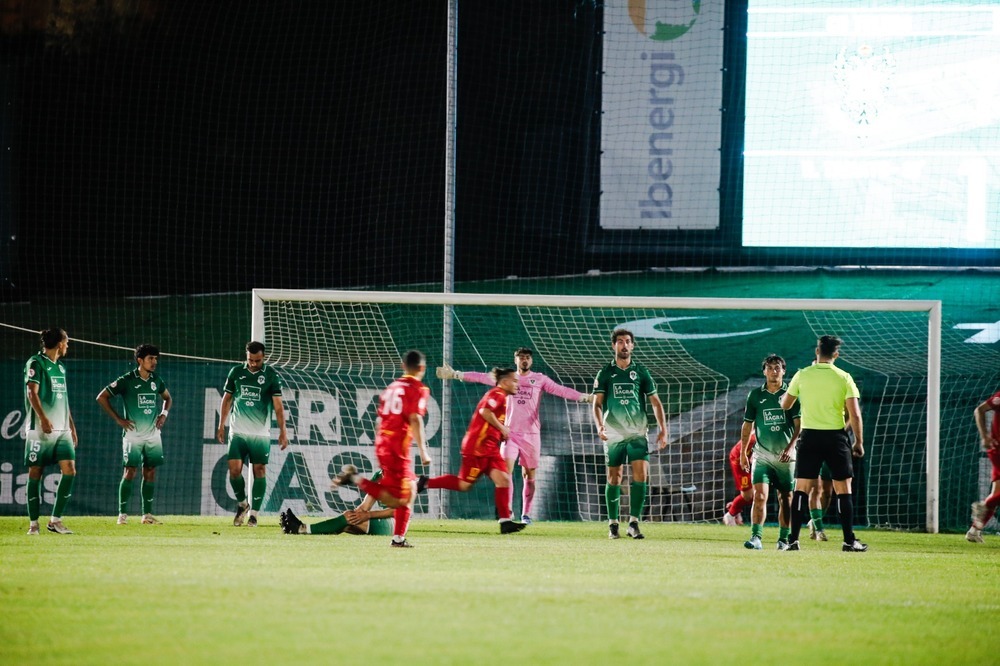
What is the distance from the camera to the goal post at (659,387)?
15.0 m

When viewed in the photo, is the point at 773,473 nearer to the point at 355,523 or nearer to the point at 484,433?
the point at 484,433

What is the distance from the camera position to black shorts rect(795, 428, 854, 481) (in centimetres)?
1023

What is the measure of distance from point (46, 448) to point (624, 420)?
5.19 meters

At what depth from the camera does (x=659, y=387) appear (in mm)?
16312

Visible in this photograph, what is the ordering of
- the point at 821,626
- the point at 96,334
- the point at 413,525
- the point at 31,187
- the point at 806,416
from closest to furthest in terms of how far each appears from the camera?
the point at 821,626 < the point at 806,416 < the point at 413,525 < the point at 96,334 < the point at 31,187

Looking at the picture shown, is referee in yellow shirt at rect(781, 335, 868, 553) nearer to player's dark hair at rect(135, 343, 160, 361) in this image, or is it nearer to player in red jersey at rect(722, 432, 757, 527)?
player in red jersey at rect(722, 432, 757, 527)

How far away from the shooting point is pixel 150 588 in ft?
22.0

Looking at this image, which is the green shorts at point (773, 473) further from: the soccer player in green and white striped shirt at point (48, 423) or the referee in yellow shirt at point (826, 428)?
the soccer player in green and white striped shirt at point (48, 423)

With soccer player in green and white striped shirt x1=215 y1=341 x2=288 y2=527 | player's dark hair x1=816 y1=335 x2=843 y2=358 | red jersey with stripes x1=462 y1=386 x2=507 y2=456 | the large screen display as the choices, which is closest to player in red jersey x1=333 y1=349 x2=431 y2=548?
red jersey with stripes x1=462 y1=386 x2=507 y2=456

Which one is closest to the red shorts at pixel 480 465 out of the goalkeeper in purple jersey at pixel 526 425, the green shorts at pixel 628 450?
the green shorts at pixel 628 450

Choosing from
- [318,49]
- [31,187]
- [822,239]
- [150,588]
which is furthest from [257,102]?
[150,588]

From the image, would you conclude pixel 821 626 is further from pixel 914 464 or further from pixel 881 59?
pixel 881 59

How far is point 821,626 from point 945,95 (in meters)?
13.2

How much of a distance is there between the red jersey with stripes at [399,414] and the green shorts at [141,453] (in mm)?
4183
